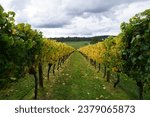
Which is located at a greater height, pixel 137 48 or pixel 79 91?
pixel 137 48

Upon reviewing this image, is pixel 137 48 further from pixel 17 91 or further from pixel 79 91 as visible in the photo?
pixel 17 91

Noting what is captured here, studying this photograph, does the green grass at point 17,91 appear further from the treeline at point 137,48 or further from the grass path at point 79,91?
the treeline at point 137,48

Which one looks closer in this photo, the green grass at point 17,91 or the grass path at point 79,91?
the green grass at point 17,91

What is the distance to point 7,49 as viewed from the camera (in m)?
11.4

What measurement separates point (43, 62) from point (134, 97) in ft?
24.8

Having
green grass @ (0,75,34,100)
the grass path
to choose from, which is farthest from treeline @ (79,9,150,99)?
green grass @ (0,75,34,100)

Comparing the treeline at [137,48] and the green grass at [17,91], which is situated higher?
the treeline at [137,48]

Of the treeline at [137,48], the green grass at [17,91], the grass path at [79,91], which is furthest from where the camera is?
the grass path at [79,91]

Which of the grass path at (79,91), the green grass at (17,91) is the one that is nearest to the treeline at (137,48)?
the grass path at (79,91)

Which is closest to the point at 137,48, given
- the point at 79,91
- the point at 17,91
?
the point at 79,91

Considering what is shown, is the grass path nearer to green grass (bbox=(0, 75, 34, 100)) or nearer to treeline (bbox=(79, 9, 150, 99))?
green grass (bbox=(0, 75, 34, 100))

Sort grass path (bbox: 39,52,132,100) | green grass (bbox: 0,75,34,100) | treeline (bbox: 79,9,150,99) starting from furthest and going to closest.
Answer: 1. grass path (bbox: 39,52,132,100)
2. green grass (bbox: 0,75,34,100)
3. treeline (bbox: 79,9,150,99)

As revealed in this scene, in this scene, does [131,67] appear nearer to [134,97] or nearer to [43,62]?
[134,97]

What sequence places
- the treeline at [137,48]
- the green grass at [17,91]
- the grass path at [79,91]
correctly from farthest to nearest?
the grass path at [79,91]
the green grass at [17,91]
the treeline at [137,48]
